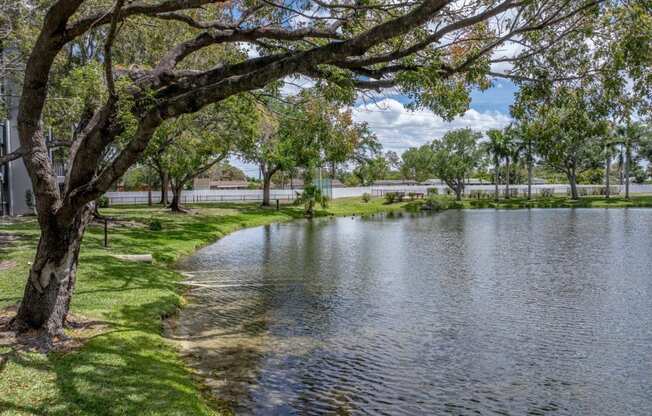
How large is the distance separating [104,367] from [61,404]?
1.54 metres

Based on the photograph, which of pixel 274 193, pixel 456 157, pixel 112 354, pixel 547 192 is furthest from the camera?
pixel 547 192

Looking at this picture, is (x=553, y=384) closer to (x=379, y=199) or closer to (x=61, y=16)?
(x=61, y=16)

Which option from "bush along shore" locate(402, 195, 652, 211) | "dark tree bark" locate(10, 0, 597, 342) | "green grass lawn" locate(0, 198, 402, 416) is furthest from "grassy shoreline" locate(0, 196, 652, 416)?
"bush along shore" locate(402, 195, 652, 211)

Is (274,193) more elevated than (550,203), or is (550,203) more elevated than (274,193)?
(274,193)

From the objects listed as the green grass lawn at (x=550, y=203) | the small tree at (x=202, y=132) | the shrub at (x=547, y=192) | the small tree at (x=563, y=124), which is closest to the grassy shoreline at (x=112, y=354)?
the small tree at (x=202, y=132)

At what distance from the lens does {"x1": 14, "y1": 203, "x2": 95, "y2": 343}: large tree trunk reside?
8.47m

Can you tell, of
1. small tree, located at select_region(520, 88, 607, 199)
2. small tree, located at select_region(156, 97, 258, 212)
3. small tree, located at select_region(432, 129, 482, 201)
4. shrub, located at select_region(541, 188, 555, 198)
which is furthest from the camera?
shrub, located at select_region(541, 188, 555, 198)

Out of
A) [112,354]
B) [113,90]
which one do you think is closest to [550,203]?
[112,354]

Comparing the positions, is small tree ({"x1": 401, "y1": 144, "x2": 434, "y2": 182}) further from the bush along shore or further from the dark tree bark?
the dark tree bark

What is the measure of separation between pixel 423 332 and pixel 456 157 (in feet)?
211

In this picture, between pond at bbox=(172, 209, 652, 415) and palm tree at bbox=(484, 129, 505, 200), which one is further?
palm tree at bbox=(484, 129, 505, 200)

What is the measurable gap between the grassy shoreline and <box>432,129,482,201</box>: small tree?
177 ft

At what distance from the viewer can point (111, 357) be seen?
28.6 feet

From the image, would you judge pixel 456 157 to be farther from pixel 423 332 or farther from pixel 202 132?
pixel 423 332
